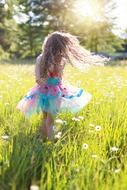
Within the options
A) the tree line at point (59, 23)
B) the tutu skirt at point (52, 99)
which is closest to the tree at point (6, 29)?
the tree line at point (59, 23)

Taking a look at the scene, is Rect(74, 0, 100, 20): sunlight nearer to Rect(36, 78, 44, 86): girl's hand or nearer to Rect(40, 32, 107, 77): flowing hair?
Rect(40, 32, 107, 77): flowing hair

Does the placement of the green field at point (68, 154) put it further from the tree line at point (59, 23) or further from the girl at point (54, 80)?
the tree line at point (59, 23)

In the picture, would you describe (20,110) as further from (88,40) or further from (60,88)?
(88,40)

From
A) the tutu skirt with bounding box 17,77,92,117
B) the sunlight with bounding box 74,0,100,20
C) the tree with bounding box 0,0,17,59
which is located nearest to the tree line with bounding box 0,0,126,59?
the sunlight with bounding box 74,0,100,20

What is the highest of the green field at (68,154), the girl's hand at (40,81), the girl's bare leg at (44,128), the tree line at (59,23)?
the girl's hand at (40,81)

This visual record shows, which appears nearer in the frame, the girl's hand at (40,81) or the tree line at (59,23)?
the girl's hand at (40,81)

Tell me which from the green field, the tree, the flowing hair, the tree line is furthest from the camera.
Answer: the tree line

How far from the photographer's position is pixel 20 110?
4785 mm

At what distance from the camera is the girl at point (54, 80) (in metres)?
4.36

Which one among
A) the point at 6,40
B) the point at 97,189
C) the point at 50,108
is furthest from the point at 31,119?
the point at 6,40

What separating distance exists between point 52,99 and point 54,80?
0.77 feet

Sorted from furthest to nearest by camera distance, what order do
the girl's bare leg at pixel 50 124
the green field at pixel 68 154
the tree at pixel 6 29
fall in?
the tree at pixel 6 29 < the girl's bare leg at pixel 50 124 < the green field at pixel 68 154

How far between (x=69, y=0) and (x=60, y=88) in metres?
38.3

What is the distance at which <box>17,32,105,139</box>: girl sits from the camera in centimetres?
436
